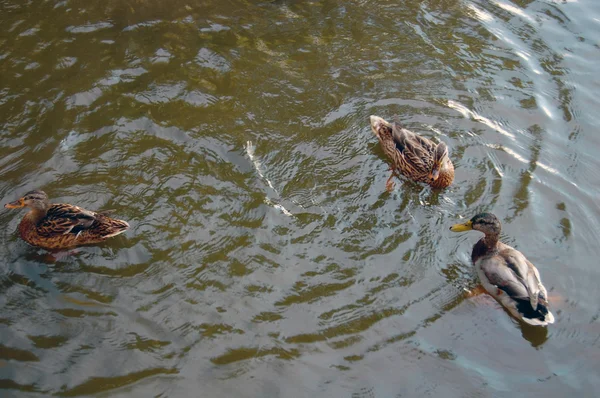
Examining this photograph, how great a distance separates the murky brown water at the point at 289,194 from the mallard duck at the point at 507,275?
183 millimetres

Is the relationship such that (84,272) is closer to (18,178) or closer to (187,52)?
(18,178)

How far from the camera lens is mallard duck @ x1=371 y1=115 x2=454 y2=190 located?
6.89 metres

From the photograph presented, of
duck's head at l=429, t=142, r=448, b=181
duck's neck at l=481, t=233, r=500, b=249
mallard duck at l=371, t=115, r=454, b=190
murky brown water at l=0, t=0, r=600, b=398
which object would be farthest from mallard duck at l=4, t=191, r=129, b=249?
duck's neck at l=481, t=233, r=500, b=249

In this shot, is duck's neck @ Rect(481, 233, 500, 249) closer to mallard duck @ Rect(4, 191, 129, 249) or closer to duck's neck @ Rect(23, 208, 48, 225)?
mallard duck @ Rect(4, 191, 129, 249)

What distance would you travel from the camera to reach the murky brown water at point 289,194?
16.7ft

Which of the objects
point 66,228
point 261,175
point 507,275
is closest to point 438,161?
point 507,275

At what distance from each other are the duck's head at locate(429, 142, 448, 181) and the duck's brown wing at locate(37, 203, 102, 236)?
3.97 metres

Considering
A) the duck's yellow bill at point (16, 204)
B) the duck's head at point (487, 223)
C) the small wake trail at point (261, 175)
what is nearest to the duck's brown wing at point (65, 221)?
the duck's yellow bill at point (16, 204)

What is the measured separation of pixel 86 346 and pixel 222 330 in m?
Answer: 1.21

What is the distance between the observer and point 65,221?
5855 millimetres

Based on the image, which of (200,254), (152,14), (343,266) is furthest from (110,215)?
(152,14)

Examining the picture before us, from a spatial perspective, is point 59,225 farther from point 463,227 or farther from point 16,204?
point 463,227

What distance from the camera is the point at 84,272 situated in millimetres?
5648

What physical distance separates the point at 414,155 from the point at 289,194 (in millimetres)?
1757
